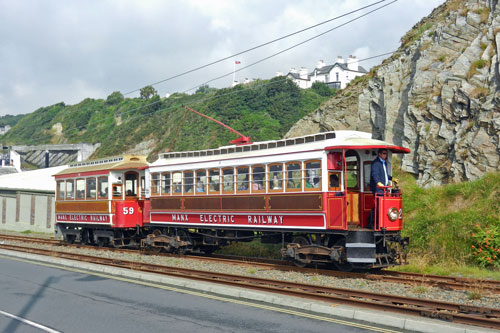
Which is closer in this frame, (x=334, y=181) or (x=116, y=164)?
(x=334, y=181)

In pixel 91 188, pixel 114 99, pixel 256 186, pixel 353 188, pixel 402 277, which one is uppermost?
pixel 114 99

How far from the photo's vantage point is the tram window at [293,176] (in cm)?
1488

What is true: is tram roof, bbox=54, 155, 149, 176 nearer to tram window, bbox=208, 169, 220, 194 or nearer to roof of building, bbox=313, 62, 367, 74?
tram window, bbox=208, 169, 220, 194

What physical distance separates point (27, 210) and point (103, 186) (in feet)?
60.5

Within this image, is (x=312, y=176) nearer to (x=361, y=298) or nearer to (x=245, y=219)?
(x=245, y=219)

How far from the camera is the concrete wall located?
1394 inches

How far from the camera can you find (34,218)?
36750 mm

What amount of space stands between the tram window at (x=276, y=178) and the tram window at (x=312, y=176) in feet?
3.22

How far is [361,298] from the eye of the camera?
10.8 metres

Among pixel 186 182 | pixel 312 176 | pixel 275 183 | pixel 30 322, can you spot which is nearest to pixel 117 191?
pixel 186 182

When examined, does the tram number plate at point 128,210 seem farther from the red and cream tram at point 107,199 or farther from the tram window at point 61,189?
the tram window at point 61,189

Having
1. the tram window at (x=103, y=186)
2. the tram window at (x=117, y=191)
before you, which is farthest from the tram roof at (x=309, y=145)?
the tram window at (x=103, y=186)

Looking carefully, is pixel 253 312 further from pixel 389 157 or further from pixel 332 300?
pixel 389 157

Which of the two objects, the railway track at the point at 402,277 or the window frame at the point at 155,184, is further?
the window frame at the point at 155,184
